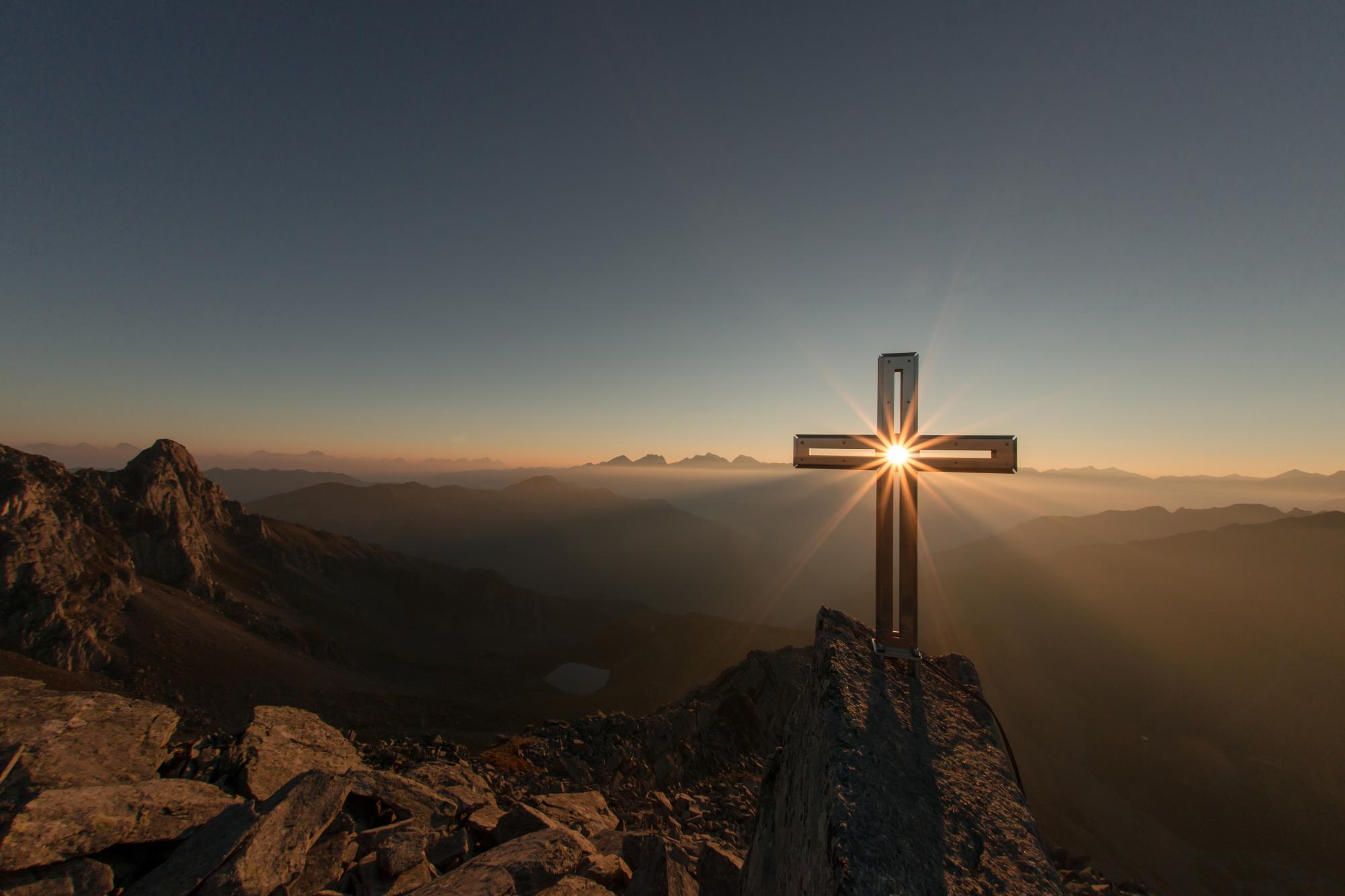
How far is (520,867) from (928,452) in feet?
17.7

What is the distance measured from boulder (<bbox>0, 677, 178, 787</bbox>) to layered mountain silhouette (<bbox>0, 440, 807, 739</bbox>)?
27.4 meters

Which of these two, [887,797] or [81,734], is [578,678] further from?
[887,797]

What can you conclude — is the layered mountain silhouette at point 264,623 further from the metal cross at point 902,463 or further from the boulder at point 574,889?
the metal cross at point 902,463

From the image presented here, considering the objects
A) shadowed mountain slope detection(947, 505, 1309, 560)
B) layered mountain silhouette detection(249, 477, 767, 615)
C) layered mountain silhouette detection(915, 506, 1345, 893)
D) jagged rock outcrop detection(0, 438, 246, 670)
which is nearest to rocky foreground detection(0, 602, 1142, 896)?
layered mountain silhouette detection(915, 506, 1345, 893)

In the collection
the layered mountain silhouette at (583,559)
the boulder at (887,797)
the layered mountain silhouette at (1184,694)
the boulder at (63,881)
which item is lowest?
the layered mountain silhouette at (583,559)

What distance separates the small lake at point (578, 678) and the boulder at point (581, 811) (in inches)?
1944

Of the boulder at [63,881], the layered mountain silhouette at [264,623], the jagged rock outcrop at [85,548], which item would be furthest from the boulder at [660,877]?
the jagged rock outcrop at [85,548]

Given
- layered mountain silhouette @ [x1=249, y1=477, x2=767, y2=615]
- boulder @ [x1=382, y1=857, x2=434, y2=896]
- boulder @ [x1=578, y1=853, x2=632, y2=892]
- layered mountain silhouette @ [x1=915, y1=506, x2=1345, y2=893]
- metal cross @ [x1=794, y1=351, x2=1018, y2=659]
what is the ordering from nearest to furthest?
metal cross @ [x1=794, y1=351, x2=1018, y2=659]
boulder @ [x1=382, y1=857, x2=434, y2=896]
boulder @ [x1=578, y1=853, x2=632, y2=892]
layered mountain silhouette @ [x1=915, y1=506, x2=1345, y2=893]
layered mountain silhouette @ [x1=249, y1=477, x2=767, y2=615]

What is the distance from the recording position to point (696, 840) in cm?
824

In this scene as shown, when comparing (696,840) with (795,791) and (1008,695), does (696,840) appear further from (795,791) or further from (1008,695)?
(1008,695)

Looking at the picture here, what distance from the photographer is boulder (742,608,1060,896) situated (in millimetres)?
2371

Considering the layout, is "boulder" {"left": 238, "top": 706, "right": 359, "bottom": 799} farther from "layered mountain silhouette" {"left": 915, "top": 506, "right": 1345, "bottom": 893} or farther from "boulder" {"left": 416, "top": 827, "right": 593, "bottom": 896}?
"layered mountain silhouette" {"left": 915, "top": 506, "right": 1345, "bottom": 893}

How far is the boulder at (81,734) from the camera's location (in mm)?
5340

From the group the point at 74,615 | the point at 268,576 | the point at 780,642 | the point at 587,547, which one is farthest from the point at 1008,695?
the point at 587,547
